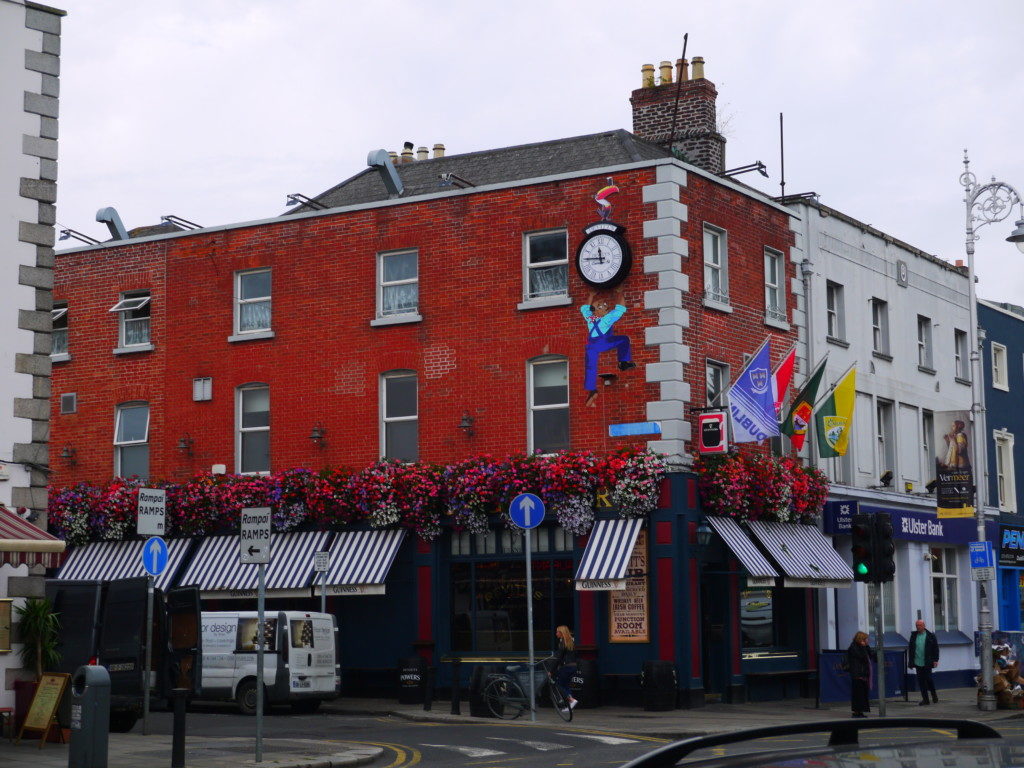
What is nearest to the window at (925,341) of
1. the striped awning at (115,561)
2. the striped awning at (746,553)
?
the striped awning at (746,553)

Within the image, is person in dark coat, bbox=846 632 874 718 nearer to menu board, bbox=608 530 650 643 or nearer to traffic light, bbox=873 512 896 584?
traffic light, bbox=873 512 896 584

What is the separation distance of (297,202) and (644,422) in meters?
10.2

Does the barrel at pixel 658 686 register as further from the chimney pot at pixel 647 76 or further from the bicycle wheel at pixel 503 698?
the chimney pot at pixel 647 76

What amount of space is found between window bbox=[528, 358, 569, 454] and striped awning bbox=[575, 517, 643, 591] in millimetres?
2067

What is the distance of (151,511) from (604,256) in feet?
40.8

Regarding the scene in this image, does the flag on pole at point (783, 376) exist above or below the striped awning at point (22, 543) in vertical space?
above

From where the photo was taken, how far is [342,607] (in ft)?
104

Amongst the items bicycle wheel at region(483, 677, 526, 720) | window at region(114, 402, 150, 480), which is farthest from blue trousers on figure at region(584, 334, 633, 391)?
window at region(114, 402, 150, 480)

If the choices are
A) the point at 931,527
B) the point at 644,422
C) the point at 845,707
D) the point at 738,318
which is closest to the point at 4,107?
the point at 644,422

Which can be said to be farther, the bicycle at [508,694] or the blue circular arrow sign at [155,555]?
the bicycle at [508,694]

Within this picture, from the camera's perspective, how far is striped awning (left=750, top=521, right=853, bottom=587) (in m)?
29.9

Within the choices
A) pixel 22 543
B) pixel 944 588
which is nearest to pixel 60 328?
pixel 22 543

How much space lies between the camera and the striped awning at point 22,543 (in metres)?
18.6

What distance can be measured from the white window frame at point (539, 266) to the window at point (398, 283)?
255cm
